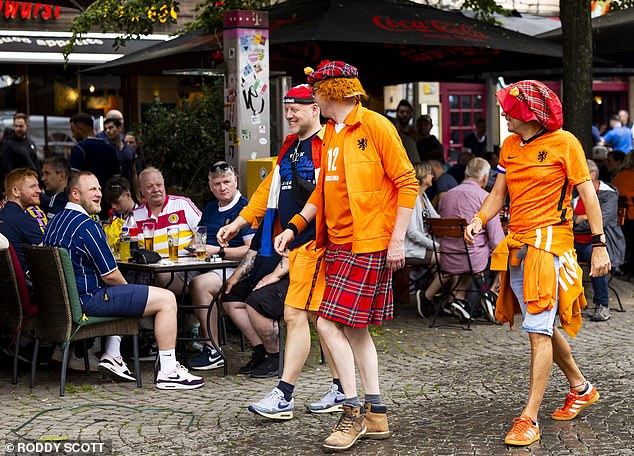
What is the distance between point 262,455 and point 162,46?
23.6 ft

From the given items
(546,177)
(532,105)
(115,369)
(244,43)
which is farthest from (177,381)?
(244,43)

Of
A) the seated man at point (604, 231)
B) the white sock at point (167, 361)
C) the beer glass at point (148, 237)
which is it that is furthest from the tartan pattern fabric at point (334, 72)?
the seated man at point (604, 231)

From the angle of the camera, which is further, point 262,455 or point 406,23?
point 406,23

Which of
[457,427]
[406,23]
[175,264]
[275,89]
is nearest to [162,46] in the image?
[275,89]

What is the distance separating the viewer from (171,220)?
8500mm

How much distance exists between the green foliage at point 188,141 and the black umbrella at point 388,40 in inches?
33.7

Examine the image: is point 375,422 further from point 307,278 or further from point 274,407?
point 307,278

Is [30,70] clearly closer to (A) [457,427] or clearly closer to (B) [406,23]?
(B) [406,23]

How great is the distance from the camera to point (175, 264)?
755 cm

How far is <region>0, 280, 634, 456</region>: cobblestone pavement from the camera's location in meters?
5.90

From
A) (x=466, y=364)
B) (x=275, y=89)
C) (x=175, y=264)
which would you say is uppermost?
(x=275, y=89)

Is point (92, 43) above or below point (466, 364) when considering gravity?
above

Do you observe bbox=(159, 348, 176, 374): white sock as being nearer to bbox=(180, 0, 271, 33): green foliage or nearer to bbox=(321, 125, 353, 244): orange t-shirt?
bbox=(321, 125, 353, 244): orange t-shirt

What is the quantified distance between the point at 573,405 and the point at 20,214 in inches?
163
